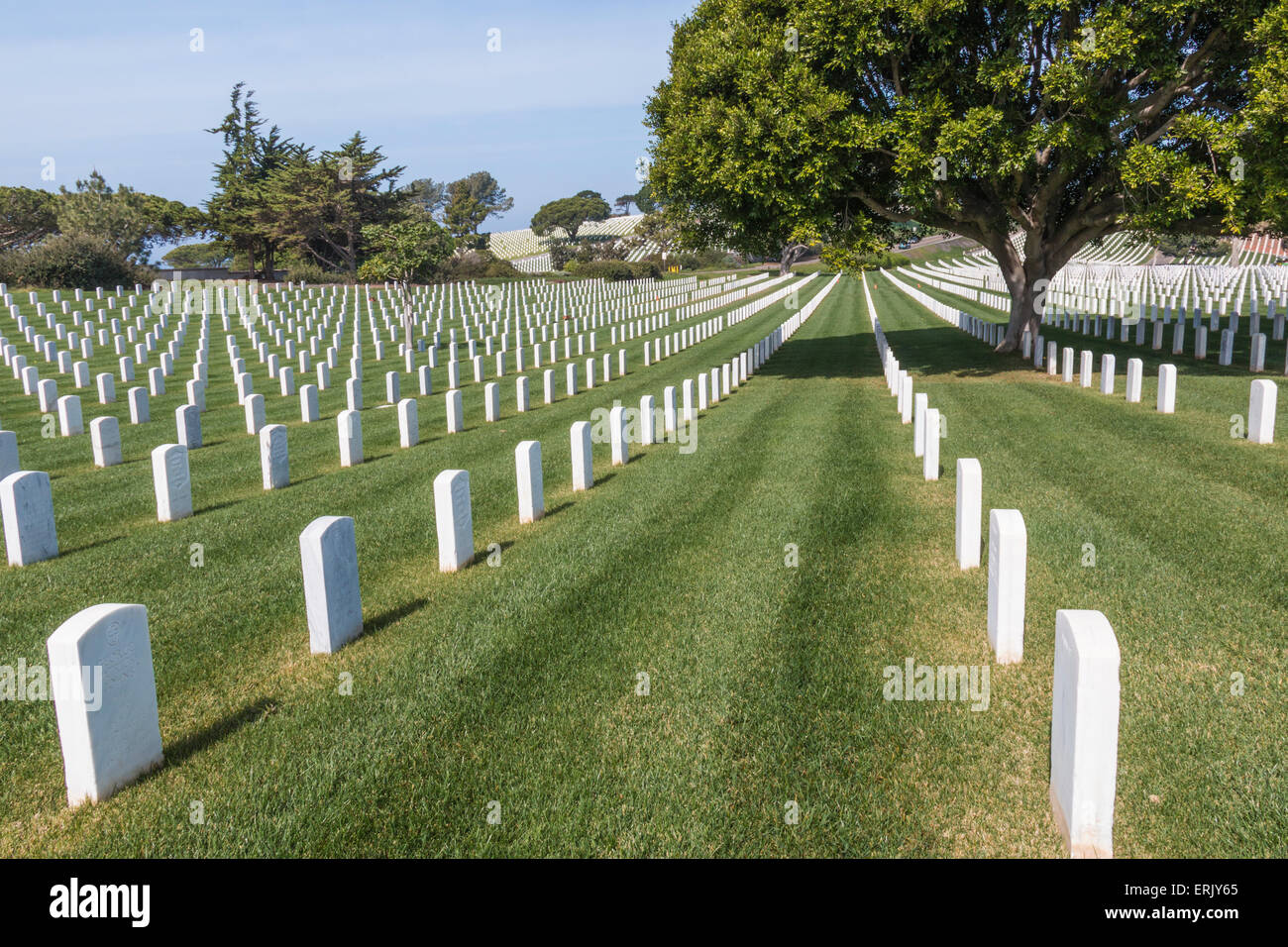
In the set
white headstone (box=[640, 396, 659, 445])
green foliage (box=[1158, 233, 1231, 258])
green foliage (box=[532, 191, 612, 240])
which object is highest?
green foliage (box=[532, 191, 612, 240])

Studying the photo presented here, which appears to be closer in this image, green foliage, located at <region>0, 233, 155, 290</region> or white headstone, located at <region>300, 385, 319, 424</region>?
white headstone, located at <region>300, 385, 319, 424</region>

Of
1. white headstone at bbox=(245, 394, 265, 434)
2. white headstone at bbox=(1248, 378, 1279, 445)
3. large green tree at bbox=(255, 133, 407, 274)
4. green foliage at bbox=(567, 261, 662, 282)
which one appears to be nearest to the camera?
white headstone at bbox=(1248, 378, 1279, 445)

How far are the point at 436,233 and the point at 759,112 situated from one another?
18.9 metres

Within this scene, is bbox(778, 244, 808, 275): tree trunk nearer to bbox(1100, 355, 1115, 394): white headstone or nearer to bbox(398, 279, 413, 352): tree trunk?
bbox(398, 279, 413, 352): tree trunk

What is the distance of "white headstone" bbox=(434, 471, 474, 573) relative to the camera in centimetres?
780

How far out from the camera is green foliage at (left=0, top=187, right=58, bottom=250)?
81.6m

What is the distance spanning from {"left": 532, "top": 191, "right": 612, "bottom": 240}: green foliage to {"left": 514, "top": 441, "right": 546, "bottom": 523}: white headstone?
143280 mm

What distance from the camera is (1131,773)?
433 centimetres

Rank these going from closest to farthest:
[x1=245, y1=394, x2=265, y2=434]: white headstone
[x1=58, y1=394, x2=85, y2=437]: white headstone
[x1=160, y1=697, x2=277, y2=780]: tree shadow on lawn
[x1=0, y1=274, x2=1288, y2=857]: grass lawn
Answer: [x1=0, y1=274, x2=1288, y2=857]: grass lawn < [x1=160, y1=697, x2=277, y2=780]: tree shadow on lawn < [x1=58, y1=394, x2=85, y2=437]: white headstone < [x1=245, y1=394, x2=265, y2=434]: white headstone

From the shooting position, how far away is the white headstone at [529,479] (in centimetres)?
950

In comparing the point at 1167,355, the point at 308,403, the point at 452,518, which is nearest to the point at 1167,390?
the point at 1167,355

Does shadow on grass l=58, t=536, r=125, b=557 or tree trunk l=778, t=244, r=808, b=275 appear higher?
tree trunk l=778, t=244, r=808, b=275

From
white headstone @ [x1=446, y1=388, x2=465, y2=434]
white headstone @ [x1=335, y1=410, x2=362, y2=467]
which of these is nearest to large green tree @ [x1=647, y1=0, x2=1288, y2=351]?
white headstone @ [x1=446, y1=388, x2=465, y2=434]
